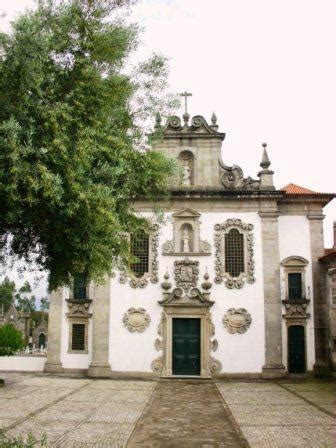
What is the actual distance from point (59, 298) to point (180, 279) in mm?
5432

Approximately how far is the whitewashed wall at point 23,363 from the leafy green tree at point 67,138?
1242cm

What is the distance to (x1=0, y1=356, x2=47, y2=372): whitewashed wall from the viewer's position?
2180 centimetres

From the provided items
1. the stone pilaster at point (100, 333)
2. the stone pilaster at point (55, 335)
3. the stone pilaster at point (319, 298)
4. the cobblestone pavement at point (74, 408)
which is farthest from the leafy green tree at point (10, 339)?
the stone pilaster at point (319, 298)

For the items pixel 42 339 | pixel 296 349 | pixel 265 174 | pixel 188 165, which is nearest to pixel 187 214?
pixel 188 165

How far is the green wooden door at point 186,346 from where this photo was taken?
67.1 ft

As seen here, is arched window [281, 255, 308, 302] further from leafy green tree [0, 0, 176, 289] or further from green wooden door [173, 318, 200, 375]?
leafy green tree [0, 0, 176, 289]

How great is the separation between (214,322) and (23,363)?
29.3 ft

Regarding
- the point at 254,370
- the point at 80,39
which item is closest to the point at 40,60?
the point at 80,39

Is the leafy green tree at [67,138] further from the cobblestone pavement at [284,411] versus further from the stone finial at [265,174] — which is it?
the stone finial at [265,174]

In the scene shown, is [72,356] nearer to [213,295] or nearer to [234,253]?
[213,295]

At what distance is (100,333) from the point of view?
20.7m

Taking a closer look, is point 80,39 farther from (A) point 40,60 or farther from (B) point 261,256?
(B) point 261,256

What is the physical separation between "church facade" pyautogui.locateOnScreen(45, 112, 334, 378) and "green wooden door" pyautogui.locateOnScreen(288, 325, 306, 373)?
4cm

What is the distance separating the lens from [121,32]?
10336 millimetres
